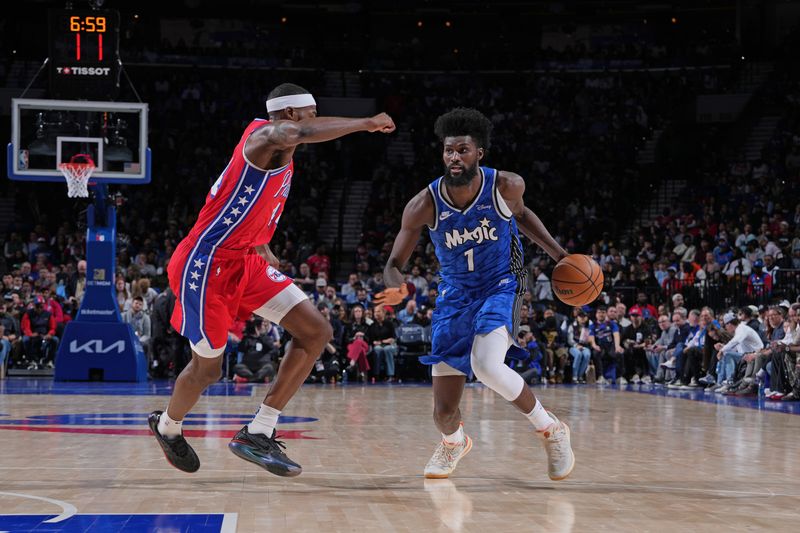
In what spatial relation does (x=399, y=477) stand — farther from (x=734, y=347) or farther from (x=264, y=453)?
(x=734, y=347)

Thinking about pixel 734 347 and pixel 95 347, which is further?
pixel 95 347

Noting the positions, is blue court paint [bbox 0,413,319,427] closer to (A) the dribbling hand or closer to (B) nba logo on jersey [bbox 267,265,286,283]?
(B) nba logo on jersey [bbox 267,265,286,283]

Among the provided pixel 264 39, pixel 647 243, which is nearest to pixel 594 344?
pixel 647 243

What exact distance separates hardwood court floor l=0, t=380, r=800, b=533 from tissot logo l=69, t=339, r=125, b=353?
433 centimetres

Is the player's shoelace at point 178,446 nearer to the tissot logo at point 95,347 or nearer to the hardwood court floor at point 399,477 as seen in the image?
the hardwood court floor at point 399,477

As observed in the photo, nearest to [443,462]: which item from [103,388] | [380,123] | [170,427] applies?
[170,427]

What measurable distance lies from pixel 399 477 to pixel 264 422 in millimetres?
786

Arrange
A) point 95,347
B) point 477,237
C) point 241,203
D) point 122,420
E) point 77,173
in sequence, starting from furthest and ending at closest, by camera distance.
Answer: point 95,347 → point 77,173 → point 122,420 → point 477,237 → point 241,203

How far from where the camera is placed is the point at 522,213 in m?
5.59

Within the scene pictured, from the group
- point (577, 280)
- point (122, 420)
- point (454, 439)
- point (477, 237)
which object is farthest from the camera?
A: point (122, 420)

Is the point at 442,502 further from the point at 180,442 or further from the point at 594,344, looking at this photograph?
the point at 594,344

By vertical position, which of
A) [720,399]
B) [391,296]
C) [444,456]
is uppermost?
[391,296]

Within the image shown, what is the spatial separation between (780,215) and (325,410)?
12.1 metres

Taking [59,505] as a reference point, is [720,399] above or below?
below
